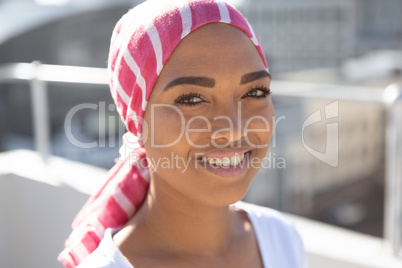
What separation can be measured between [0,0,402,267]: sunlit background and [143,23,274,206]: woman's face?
1.78ft

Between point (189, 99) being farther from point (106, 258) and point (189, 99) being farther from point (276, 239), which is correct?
point (276, 239)

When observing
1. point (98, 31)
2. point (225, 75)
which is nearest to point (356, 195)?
point (98, 31)

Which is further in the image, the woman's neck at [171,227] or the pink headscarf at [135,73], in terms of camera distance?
the woman's neck at [171,227]

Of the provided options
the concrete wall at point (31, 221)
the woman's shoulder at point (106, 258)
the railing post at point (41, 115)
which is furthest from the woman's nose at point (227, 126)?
the railing post at point (41, 115)

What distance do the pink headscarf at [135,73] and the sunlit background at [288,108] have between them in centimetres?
47

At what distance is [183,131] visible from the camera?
1.10 metres

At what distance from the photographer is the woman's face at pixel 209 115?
1092mm

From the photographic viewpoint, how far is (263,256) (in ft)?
4.46

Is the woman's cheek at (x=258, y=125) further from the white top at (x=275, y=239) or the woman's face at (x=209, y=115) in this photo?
the white top at (x=275, y=239)

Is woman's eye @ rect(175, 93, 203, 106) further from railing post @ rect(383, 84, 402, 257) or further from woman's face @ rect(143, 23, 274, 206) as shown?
railing post @ rect(383, 84, 402, 257)

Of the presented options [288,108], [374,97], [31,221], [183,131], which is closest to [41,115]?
[31,221]

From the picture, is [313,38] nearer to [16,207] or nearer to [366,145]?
[366,145]

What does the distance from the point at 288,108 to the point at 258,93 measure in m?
4.25

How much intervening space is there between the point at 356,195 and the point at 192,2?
26.1m
